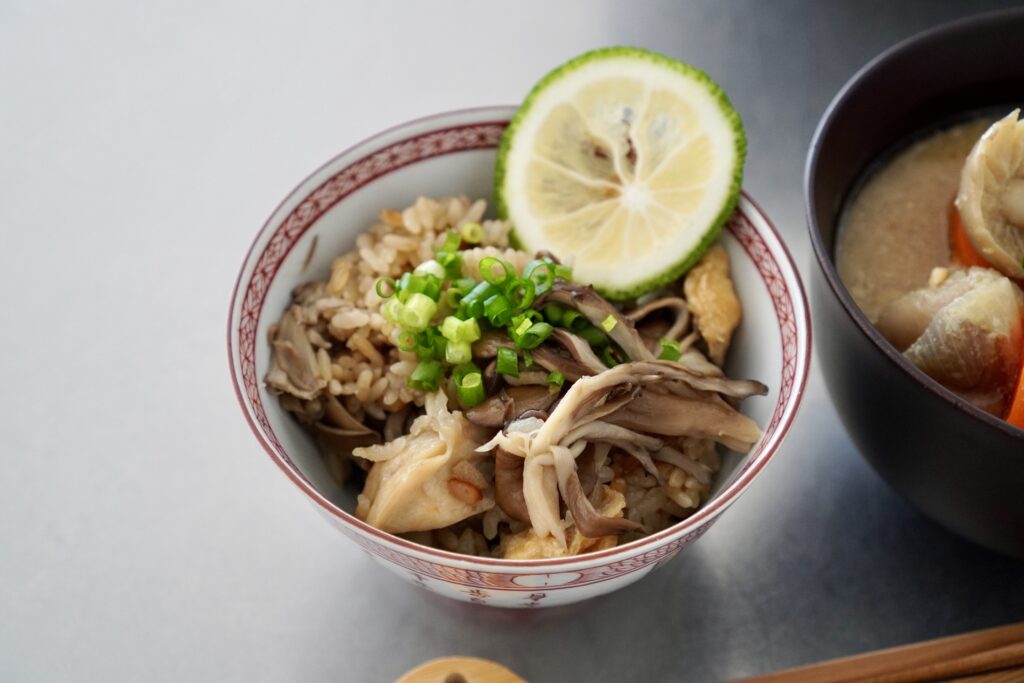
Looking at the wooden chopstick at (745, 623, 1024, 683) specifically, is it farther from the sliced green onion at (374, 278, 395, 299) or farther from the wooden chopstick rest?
the sliced green onion at (374, 278, 395, 299)

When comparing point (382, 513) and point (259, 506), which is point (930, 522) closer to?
point (382, 513)

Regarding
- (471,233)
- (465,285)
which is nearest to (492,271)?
(465,285)

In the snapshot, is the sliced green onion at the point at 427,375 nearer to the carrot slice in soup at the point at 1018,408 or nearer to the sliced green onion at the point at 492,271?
the sliced green onion at the point at 492,271

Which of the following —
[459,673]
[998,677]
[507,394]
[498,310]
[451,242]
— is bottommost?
[998,677]

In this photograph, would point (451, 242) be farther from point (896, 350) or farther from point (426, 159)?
point (896, 350)

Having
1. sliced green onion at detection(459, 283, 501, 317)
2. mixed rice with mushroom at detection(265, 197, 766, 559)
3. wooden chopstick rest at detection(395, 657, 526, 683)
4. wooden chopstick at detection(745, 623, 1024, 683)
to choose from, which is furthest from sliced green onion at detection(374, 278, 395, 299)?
wooden chopstick at detection(745, 623, 1024, 683)
